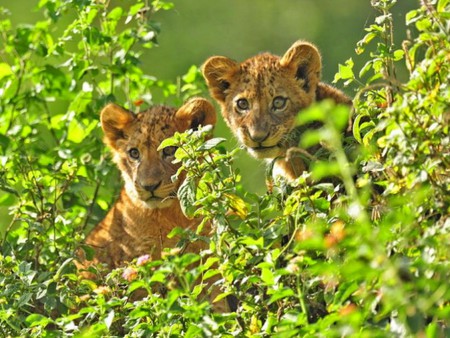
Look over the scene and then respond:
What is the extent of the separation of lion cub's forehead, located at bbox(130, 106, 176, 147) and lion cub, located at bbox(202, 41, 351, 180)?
1.04ft

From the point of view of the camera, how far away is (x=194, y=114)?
7543mm

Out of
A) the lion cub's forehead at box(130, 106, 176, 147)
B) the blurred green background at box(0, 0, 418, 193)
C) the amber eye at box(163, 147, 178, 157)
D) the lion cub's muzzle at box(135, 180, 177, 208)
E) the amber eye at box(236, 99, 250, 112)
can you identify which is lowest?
the lion cub's muzzle at box(135, 180, 177, 208)

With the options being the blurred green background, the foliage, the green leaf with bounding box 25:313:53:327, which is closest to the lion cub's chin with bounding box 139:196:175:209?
the foliage

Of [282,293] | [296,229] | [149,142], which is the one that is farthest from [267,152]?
[282,293]

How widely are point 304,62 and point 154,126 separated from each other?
91 centimetres

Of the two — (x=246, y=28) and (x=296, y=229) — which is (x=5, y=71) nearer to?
(x=296, y=229)

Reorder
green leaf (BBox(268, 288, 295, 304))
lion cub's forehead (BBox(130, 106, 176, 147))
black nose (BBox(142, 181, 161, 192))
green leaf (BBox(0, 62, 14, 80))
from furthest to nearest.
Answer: green leaf (BBox(0, 62, 14, 80)) → lion cub's forehead (BBox(130, 106, 176, 147)) → black nose (BBox(142, 181, 161, 192)) → green leaf (BBox(268, 288, 295, 304))

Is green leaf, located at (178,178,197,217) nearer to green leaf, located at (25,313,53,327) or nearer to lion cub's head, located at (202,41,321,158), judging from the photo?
green leaf, located at (25,313,53,327)

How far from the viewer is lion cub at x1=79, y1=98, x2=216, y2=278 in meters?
7.30

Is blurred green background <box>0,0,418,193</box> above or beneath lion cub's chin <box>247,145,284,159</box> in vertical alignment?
above

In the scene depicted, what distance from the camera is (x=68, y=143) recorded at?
801 centimetres

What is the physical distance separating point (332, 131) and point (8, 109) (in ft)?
15.5

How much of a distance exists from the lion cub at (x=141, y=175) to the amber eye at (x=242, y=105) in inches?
10.3

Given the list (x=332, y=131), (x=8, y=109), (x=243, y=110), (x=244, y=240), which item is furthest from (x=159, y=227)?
(x=332, y=131)
